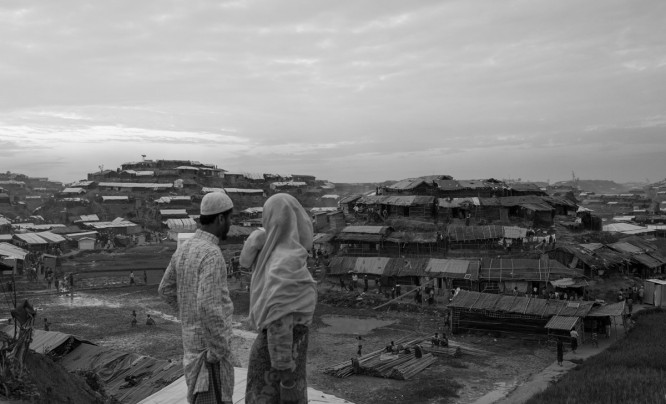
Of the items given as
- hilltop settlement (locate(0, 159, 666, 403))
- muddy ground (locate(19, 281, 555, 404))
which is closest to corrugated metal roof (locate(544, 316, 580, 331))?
hilltop settlement (locate(0, 159, 666, 403))

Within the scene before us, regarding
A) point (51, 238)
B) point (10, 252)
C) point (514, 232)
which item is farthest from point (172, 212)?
point (514, 232)

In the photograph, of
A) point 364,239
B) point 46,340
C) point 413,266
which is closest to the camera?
point 46,340

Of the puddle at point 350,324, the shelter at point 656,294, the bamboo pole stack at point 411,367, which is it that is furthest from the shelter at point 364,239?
the bamboo pole stack at point 411,367

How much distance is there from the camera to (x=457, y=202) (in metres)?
37.5

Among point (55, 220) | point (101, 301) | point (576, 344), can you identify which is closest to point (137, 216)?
point (55, 220)

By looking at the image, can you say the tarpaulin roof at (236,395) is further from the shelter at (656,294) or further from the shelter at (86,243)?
the shelter at (86,243)

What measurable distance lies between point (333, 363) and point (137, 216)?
48.4 m

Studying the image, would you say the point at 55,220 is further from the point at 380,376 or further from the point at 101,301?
the point at 380,376

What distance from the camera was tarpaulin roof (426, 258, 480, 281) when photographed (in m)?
27.5

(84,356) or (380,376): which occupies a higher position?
(84,356)

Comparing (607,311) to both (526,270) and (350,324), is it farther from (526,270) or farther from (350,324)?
(350,324)

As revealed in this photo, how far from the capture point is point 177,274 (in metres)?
3.85

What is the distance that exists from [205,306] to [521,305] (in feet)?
65.0

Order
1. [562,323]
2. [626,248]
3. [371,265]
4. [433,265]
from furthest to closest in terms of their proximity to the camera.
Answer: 1. [371,265]
2. [626,248]
3. [433,265]
4. [562,323]
